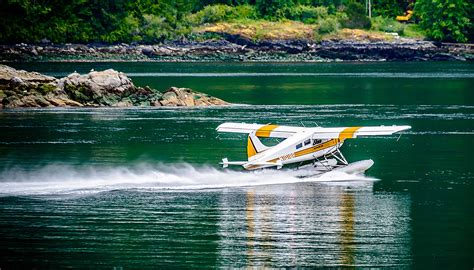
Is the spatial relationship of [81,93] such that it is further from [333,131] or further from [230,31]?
[230,31]

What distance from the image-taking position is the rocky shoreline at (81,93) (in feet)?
226

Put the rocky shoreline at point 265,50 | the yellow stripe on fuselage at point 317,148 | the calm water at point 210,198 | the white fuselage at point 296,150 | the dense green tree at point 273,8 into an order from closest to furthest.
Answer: the calm water at point 210,198 → the white fuselage at point 296,150 → the yellow stripe on fuselage at point 317,148 → the rocky shoreline at point 265,50 → the dense green tree at point 273,8

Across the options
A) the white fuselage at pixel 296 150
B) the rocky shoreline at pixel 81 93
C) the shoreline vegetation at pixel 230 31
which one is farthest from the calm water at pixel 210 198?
the shoreline vegetation at pixel 230 31

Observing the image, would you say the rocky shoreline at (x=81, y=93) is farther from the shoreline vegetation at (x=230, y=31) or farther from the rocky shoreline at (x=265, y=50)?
the rocky shoreline at (x=265, y=50)

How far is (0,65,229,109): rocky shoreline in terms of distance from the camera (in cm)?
6888

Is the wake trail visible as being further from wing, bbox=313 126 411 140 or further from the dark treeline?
the dark treeline

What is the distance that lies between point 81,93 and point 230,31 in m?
74.7

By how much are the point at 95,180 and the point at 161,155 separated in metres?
8.70

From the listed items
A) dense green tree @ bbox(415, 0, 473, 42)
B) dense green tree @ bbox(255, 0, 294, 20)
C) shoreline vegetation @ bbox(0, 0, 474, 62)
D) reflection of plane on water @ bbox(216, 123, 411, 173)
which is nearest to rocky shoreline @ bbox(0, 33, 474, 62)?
shoreline vegetation @ bbox(0, 0, 474, 62)

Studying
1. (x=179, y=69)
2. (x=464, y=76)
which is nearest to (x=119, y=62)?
(x=179, y=69)

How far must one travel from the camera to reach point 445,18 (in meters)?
151

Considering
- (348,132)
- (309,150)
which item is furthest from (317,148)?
(348,132)

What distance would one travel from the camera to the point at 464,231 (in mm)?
29719

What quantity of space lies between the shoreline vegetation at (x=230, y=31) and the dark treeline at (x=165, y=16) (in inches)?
5.0
